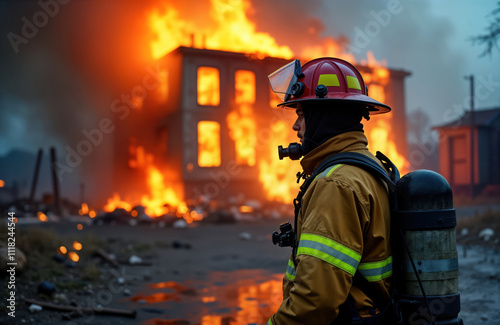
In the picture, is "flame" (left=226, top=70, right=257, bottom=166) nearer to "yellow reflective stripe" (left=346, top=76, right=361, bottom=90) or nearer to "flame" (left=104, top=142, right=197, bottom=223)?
"flame" (left=104, top=142, right=197, bottom=223)

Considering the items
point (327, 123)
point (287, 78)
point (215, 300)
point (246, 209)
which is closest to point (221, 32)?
point (246, 209)

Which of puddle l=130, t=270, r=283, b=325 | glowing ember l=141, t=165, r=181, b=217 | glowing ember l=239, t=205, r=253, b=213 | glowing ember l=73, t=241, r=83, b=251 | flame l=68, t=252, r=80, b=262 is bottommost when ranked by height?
puddle l=130, t=270, r=283, b=325

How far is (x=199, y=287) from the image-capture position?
6.76 meters

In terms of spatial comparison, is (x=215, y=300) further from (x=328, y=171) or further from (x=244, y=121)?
(x=244, y=121)

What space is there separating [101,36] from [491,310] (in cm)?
2440

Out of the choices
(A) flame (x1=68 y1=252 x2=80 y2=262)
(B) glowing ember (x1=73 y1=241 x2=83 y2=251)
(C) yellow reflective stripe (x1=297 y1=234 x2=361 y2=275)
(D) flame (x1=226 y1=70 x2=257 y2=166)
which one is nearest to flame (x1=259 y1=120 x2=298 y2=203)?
(D) flame (x1=226 y1=70 x2=257 y2=166)

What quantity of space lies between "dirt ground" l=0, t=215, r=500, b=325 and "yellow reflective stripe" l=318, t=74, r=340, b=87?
3487mm

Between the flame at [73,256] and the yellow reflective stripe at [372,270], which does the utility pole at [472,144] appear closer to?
the flame at [73,256]

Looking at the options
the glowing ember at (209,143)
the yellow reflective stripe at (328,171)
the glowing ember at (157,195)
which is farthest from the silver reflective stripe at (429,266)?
the glowing ember at (209,143)

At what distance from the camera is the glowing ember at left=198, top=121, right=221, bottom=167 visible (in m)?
20.6

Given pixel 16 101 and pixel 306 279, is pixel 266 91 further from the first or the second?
pixel 306 279

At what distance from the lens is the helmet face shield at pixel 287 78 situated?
7.51ft

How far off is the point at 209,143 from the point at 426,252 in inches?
754

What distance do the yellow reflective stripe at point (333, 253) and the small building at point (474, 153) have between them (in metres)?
26.7
